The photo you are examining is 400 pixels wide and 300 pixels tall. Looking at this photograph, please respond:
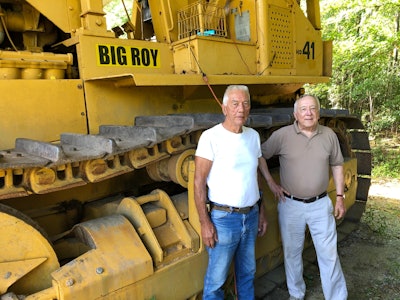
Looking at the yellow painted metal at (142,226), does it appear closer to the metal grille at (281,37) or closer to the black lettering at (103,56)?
the black lettering at (103,56)

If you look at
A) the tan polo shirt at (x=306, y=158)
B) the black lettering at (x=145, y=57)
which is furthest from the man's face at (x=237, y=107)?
the black lettering at (x=145, y=57)

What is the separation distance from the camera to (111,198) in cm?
324

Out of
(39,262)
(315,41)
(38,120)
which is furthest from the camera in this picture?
(315,41)

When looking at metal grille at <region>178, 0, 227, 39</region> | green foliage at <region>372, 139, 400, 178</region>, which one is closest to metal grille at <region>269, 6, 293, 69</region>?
metal grille at <region>178, 0, 227, 39</region>

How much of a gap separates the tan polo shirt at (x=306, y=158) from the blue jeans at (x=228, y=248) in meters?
0.47

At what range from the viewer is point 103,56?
299 cm

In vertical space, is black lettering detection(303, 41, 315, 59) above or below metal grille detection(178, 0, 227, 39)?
below

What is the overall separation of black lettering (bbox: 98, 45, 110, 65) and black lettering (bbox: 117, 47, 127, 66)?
101 millimetres

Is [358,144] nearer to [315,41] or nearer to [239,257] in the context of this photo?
[315,41]

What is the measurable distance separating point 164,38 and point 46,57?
1181 mm

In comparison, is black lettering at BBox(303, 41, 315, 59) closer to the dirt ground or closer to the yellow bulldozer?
the yellow bulldozer

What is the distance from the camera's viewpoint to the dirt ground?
3469 millimetres

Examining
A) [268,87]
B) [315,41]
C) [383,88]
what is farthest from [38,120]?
[383,88]

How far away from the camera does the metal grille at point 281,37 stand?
12.9ft
